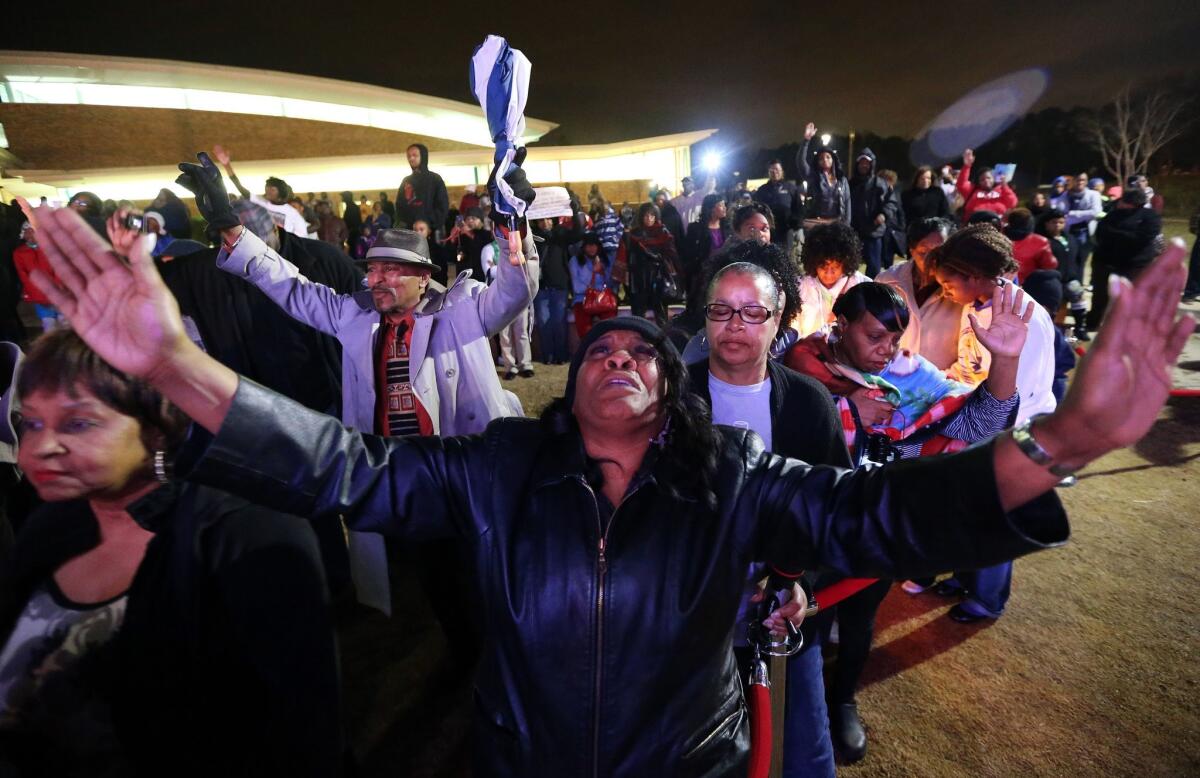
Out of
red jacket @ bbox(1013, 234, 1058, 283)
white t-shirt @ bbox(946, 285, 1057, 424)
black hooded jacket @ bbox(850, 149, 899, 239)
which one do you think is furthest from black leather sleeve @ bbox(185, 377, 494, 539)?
black hooded jacket @ bbox(850, 149, 899, 239)

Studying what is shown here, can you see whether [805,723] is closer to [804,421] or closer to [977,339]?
[804,421]

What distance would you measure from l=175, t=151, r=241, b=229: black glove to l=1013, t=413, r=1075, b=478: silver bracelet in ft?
13.3

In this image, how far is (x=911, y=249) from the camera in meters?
5.02

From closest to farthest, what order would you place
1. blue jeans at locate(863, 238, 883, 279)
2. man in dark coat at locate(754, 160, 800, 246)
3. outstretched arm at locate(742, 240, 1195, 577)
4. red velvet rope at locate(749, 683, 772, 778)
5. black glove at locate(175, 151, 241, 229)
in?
outstretched arm at locate(742, 240, 1195, 577)
red velvet rope at locate(749, 683, 772, 778)
black glove at locate(175, 151, 241, 229)
blue jeans at locate(863, 238, 883, 279)
man in dark coat at locate(754, 160, 800, 246)

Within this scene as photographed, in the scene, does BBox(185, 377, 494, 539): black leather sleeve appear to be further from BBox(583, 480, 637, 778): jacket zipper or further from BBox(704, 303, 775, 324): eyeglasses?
BBox(704, 303, 775, 324): eyeglasses

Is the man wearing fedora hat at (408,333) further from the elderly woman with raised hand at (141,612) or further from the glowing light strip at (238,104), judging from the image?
the glowing light strip at (238,104)

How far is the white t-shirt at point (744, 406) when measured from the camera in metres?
2.39

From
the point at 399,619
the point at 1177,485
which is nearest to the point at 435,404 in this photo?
the point at 399,619

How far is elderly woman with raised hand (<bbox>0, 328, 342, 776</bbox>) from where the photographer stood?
5.13 ft

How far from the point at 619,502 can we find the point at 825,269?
3.43 metres

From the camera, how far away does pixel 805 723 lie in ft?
7.51

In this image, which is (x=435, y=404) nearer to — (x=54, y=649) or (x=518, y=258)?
(x=518, y=258)

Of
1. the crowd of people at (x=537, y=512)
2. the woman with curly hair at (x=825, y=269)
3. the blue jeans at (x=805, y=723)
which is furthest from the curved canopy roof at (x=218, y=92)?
the blue jeans at (x=805, y=723)

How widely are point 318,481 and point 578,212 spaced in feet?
29.7
